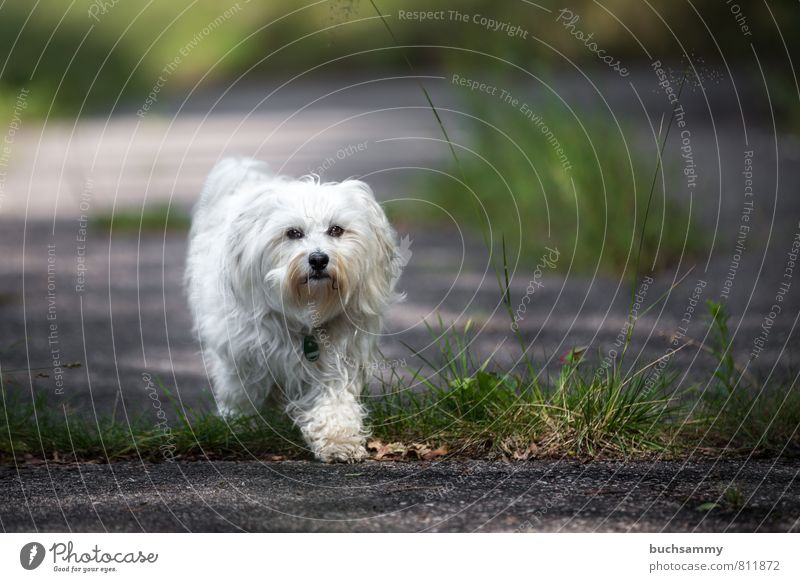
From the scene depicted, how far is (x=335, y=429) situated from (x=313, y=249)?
2.55 ft

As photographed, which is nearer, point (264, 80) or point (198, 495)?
point (198, 495)

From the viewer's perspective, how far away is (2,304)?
886 cm

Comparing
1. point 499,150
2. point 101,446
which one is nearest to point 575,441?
point 101,446

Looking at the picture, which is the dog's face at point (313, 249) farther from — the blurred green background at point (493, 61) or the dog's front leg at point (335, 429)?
the blurred green background at point (493, 61)

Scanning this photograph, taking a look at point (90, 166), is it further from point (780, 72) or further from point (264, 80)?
point (264, 80)

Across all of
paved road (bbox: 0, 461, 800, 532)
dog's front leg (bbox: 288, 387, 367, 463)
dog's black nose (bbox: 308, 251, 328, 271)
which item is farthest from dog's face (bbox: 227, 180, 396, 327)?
paved road (bbox: 0, 461, 800, 532)

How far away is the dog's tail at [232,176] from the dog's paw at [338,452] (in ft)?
5.22

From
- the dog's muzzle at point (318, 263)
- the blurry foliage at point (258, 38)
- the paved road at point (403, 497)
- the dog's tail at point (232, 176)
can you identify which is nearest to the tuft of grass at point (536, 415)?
the paved road at point (403, 497)

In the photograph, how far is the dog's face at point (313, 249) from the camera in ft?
16.0

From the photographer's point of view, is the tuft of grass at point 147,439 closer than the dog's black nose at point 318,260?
No

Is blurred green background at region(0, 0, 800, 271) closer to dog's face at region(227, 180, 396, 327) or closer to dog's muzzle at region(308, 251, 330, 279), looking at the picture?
dog's face at region(227, 180, 396, 327)

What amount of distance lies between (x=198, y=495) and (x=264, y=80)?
23.3m

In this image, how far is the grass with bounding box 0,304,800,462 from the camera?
4.91 metres

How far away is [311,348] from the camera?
16.9ft
